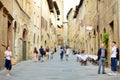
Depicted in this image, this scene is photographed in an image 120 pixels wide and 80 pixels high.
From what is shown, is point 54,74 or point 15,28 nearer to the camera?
point 54,74

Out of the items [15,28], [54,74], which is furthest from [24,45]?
[54,74]

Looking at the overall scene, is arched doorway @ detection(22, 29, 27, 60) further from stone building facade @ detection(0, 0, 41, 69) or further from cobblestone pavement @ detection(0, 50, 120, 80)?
cobblestone pavement @ detection(0, 50, 120, 80)

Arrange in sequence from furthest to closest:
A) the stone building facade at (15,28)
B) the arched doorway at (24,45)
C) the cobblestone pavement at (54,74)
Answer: the arched doorway at (24,45), the stone building facade at (15,28), the cobblestone pavement at (54,74)

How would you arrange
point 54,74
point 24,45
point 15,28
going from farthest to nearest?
point 24,45
point 15,28
point 54,74

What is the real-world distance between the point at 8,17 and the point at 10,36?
7.33 feet

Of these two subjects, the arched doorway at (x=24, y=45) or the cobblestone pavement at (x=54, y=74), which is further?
the arched doorway at (x=24, y=45)

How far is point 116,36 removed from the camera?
22.1 metres

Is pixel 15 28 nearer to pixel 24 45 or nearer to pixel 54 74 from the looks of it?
pixel 24 45

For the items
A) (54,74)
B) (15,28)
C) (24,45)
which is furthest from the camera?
(24,45)

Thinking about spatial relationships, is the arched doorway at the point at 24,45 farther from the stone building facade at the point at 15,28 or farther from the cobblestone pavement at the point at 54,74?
A: the cobblestone pavement at the point at 54,74

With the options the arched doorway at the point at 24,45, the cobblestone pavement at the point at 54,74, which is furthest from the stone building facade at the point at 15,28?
the cobblestone pavement at the point at 54,74

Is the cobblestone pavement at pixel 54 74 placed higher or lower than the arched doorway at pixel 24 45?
lower

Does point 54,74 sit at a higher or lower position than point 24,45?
lower

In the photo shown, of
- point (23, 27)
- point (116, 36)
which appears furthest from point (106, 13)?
point (23, 27)
